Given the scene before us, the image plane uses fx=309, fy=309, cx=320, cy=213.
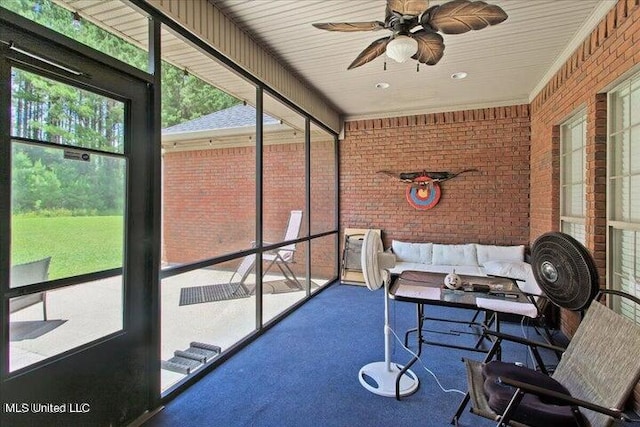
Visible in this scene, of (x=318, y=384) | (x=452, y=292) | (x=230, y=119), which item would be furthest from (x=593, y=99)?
(x=230, y=119)

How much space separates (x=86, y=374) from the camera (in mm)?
1755

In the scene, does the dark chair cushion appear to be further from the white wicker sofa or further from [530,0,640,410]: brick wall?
the white wicker sofa

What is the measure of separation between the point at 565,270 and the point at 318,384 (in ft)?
6.53

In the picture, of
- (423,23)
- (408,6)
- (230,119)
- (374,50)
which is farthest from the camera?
(230,119)

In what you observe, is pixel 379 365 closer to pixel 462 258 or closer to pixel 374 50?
pixel 374 50

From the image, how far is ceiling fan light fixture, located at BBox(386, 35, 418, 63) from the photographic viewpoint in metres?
2.06

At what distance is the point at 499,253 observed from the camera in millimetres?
4844

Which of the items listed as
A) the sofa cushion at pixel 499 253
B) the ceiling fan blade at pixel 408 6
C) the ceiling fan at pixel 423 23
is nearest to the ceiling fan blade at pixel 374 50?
the ceiling fan at pixel 423 23

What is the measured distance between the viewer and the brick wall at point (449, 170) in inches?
197

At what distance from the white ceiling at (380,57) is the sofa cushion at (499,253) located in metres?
2.33

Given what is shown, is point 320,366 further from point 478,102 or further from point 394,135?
point 478,102

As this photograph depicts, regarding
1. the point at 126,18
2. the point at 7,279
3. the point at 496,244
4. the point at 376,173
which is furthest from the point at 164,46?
the point at 496,244

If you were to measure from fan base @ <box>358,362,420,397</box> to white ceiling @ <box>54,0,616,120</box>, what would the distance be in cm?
304

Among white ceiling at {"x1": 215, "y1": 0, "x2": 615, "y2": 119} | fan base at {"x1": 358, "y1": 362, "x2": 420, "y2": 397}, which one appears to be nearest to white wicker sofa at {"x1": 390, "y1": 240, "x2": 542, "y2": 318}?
fan base at {"x1": 358, "y1": 362, "x2": 420, "y2": 397}
